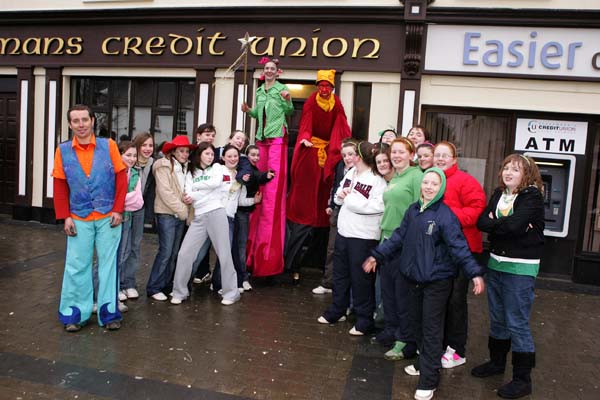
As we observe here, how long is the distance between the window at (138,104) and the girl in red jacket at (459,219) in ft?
18.0

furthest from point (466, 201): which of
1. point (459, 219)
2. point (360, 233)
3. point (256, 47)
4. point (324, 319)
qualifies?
point (256, 47)

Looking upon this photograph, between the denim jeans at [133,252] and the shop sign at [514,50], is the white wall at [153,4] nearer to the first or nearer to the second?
the shop sign at [514,50]

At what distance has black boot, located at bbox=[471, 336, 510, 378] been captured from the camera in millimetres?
4062

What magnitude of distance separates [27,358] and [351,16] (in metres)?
6.00

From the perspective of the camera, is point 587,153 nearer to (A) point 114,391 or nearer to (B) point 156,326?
(B) point 156,326

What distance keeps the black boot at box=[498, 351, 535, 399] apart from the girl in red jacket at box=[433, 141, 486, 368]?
0.49 metres

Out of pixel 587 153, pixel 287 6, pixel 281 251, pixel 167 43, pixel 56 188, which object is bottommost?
pixel 281 251

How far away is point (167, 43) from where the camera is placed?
8.31 meters

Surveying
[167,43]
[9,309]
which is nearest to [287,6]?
[167,43]

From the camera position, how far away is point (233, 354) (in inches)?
167

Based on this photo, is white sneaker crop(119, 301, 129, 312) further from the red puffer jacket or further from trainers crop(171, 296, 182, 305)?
the red puffer jacket

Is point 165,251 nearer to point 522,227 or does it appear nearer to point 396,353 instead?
point 396,353

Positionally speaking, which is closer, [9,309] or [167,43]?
[9,309]

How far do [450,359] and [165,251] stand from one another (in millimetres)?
3086
